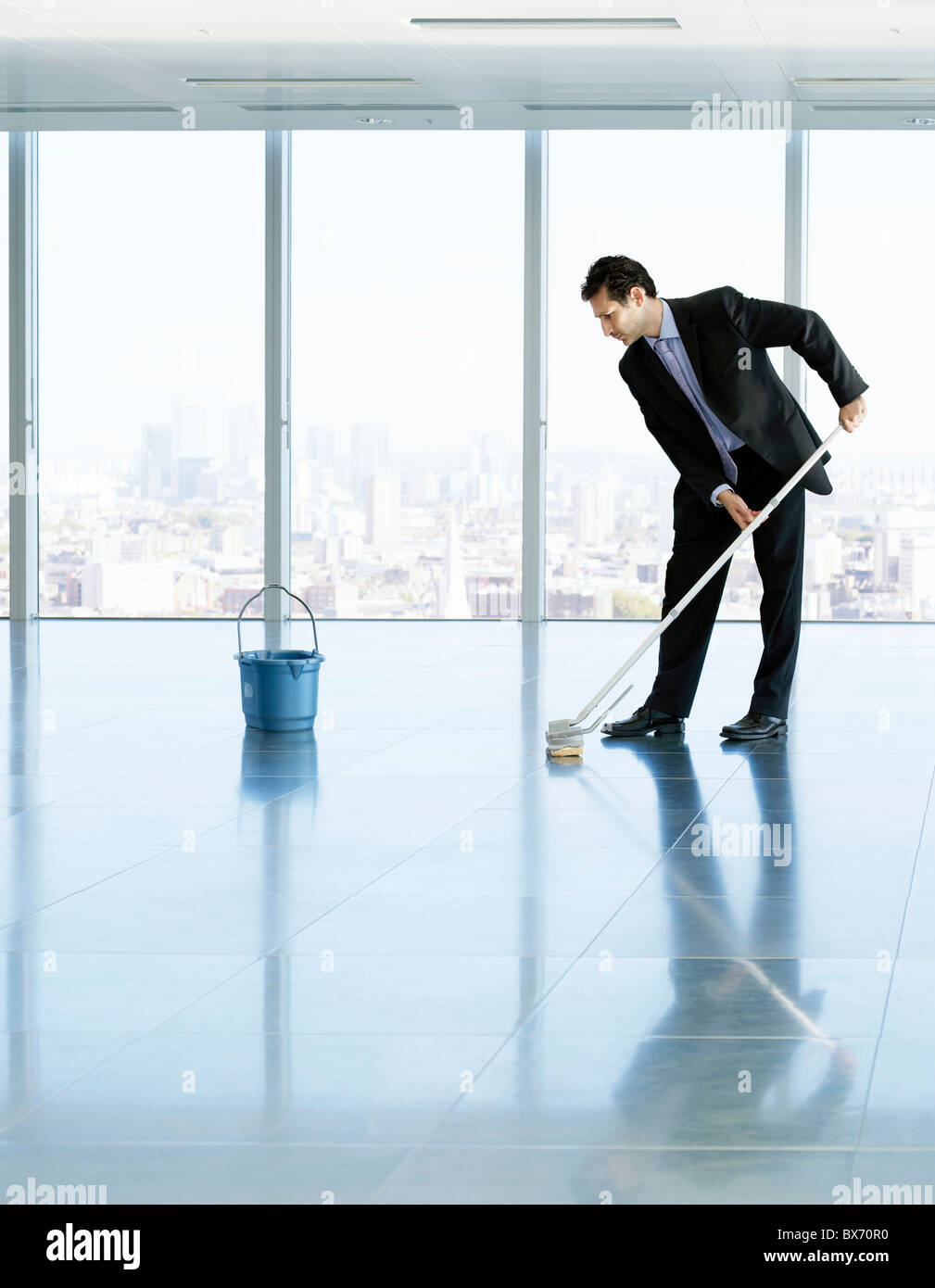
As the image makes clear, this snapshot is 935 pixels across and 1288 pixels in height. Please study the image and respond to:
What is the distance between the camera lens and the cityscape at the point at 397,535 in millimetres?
8930

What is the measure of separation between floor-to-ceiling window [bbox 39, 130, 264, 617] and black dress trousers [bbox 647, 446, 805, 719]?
15.3ft

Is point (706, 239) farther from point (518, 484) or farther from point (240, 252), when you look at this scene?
point (240, 252)

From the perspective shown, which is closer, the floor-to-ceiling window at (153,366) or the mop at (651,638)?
the mop at (651,638)

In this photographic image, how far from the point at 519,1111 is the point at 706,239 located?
7.56m

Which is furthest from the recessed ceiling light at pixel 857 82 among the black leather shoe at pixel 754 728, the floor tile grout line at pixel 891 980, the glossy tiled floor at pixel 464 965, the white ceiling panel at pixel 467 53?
the floor tile grout line at pixel 891 980

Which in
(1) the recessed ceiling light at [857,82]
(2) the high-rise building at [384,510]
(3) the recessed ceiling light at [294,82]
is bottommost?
(2) the high-rise building at [384,510]

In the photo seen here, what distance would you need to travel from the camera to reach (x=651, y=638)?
4.48 metres

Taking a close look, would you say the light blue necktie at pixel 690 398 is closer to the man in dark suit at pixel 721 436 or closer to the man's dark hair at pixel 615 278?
the man in dark suit at pixel 721 436

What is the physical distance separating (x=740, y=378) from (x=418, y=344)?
4638 millimetres

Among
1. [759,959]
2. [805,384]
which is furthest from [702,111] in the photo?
[759,959]

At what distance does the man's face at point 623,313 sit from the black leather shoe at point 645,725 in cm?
106

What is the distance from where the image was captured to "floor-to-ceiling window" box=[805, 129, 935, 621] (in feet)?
28.6

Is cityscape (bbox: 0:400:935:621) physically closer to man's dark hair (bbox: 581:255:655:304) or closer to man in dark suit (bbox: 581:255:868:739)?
man in dark suit (bbox: 581:255:868:739)
